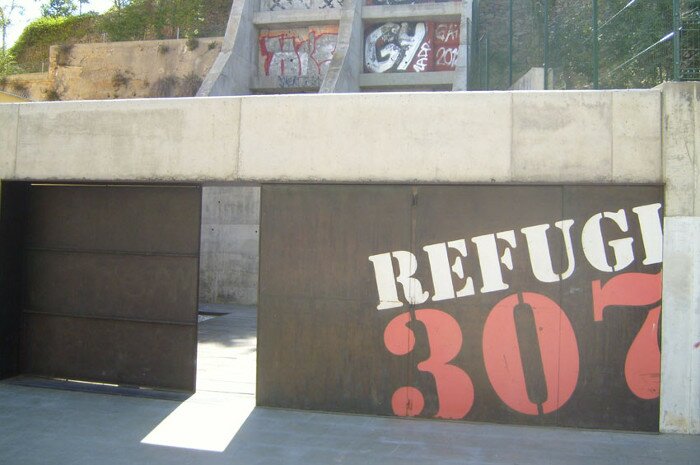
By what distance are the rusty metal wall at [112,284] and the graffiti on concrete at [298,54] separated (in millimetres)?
14542

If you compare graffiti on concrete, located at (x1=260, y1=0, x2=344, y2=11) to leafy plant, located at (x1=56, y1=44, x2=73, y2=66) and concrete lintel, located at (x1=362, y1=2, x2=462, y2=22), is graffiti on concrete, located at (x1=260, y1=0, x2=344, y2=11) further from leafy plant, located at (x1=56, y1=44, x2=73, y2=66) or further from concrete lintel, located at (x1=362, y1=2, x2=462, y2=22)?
leafy plant, located at (x1=56, y1=44, x2=73, y2=66)

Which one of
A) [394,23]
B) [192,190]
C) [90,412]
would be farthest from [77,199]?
[394,23]

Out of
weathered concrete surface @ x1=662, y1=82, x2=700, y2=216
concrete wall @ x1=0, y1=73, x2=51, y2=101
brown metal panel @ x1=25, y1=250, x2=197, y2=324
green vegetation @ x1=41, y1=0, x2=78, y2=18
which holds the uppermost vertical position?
green vegetation @ x1=41, y1=0, x2=78, y2=18

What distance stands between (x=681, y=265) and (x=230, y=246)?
1284 cm

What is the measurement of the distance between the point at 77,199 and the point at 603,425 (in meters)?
6.72

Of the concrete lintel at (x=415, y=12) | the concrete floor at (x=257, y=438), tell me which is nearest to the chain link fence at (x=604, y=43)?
the concrete floor at (x=257, y=438)

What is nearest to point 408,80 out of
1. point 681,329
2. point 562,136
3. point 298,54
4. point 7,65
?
point 298,54

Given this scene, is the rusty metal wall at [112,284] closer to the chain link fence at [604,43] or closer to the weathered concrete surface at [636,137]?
the weathered concrete surface at [636,137]

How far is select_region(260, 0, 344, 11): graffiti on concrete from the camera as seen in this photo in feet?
70.4

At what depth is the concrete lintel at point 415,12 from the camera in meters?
20.1

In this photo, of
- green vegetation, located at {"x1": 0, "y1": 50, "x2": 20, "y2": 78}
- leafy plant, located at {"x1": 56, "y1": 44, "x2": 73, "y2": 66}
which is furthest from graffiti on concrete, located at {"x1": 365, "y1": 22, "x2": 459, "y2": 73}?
green vegetation, located at {"x1": 0, "y1": 50, "x2": 20, "y2": 78}

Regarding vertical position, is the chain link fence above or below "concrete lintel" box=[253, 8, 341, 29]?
below

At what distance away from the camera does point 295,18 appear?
21.2 metres

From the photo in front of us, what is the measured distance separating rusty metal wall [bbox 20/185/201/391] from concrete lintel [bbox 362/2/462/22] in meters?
15.3
